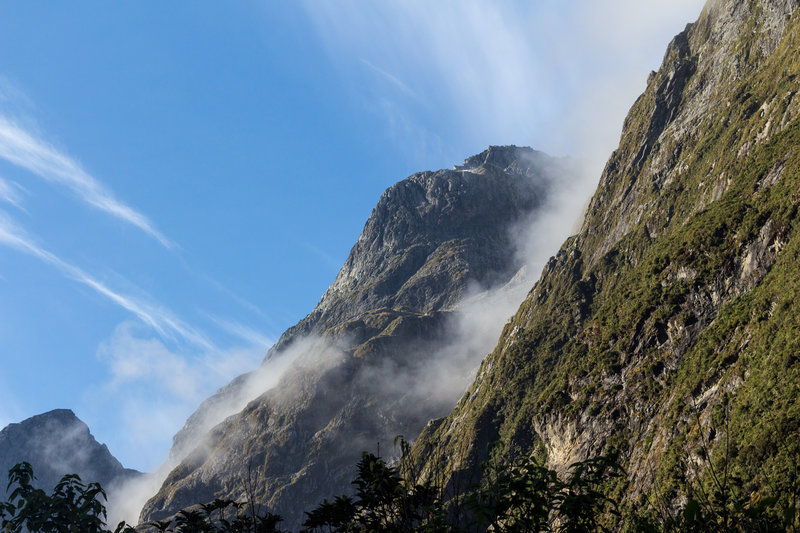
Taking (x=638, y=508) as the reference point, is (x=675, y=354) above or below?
above

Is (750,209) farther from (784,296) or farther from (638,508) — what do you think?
(638,508)

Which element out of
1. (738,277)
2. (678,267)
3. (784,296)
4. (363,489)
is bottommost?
(363,489)

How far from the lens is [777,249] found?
131625 millimetres

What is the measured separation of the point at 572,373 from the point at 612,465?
175544mm

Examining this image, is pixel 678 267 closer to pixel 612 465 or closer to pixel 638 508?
pixel 638 508

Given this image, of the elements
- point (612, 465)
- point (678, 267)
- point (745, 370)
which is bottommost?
point (612, 465)

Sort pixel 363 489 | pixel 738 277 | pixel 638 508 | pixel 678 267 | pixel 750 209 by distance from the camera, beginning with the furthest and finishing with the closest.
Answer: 1. pixel 678 267
2. pixel 750 209
3. pixel 738 277
4. pixel 638 508
5. pixel 363 489

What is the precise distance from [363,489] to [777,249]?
118753mm

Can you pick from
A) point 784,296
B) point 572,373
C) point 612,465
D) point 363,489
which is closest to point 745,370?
point 784,296

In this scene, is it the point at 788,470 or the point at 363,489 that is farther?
the point at 788,470

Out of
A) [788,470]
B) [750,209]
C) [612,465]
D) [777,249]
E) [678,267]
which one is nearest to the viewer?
[612,465]

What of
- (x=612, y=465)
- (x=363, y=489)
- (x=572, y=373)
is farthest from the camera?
(x=572, y=373)

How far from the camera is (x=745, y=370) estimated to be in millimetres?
110625

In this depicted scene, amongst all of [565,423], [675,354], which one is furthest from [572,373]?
[675,354]
